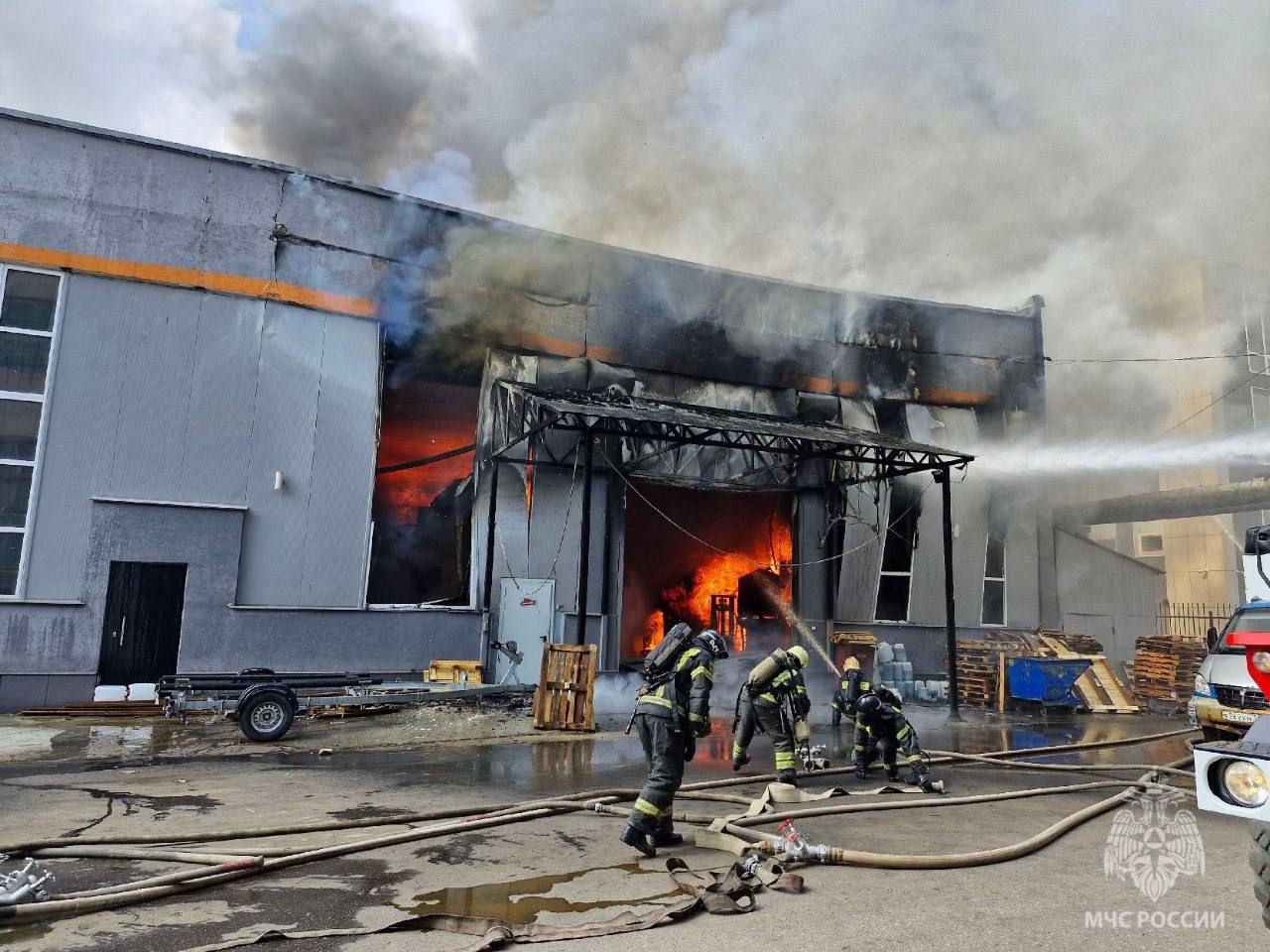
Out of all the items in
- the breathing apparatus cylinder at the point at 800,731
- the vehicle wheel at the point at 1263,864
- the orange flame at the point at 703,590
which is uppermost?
the orange flame at the point at 703,590

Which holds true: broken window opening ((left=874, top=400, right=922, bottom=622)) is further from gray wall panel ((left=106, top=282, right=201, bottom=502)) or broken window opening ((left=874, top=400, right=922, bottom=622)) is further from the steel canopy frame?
gray wall panel ((left=106, top=282, right=201, bottom=502))

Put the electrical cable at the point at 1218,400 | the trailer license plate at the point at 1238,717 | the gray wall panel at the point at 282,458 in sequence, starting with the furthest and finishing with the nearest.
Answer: the electrical cable at the point at 1218,400, the gray wall panel at the point at 282,458, the trailer license plate at the point at 1238,717

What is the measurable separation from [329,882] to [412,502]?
1120 centimetres

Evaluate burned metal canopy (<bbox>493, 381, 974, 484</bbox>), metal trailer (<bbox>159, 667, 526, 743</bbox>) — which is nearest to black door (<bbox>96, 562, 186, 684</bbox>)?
metal trailer (<bbox>159, 667, 526, 743</bbox>)

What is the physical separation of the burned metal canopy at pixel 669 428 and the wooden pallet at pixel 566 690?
373 centimetres

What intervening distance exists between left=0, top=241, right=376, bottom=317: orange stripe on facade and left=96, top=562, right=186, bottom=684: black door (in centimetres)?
490

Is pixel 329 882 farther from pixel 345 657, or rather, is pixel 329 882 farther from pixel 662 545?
pixel 662 545

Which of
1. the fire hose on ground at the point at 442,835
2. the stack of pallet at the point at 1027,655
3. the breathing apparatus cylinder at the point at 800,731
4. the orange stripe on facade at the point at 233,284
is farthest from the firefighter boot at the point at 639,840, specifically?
the stack of pallet at the point at 1027,655

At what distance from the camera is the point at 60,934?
146 inches

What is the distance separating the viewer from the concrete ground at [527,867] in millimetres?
3770

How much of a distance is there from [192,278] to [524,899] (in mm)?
12947

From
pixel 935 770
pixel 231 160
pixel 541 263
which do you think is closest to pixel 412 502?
pixel 541 263

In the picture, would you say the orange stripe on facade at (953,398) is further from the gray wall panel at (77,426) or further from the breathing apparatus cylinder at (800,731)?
the gray wall panel at (77,426)

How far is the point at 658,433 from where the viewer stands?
13945mm
